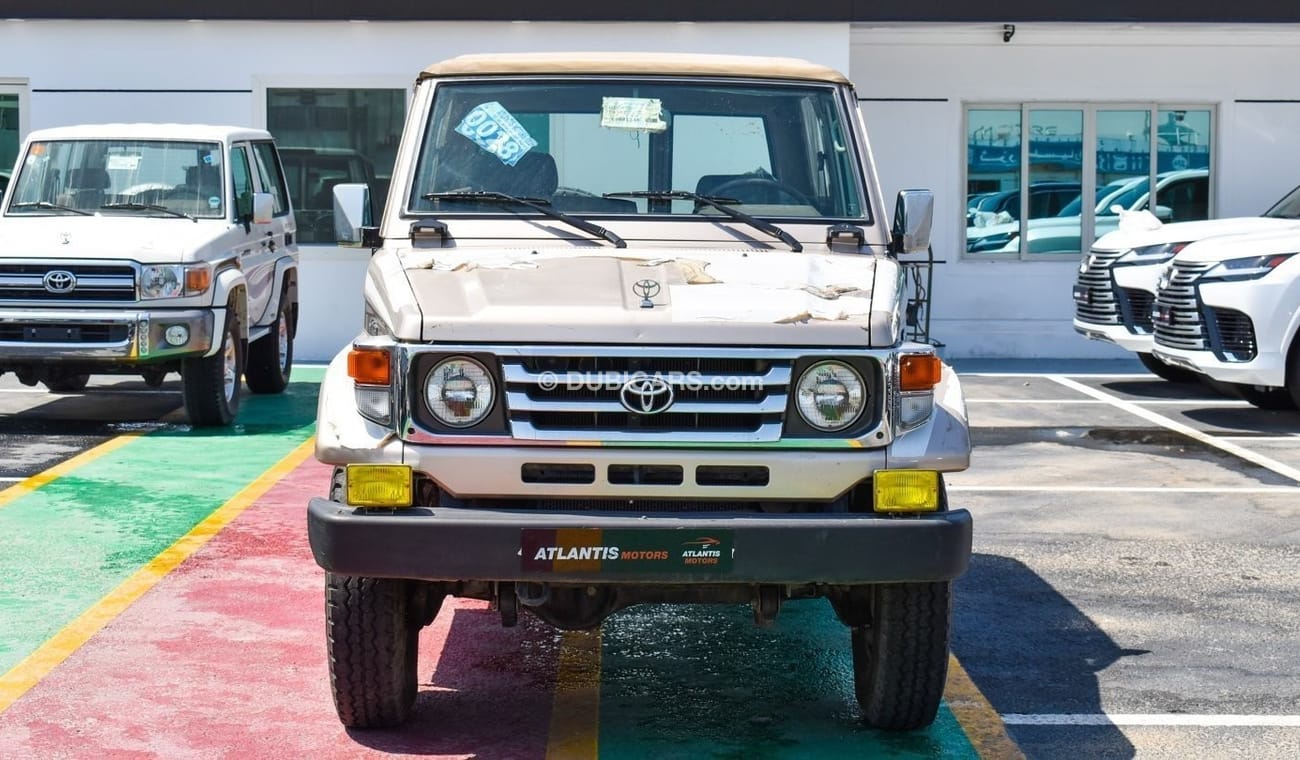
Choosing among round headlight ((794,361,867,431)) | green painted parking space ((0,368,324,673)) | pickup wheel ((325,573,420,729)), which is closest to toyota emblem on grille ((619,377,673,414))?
round headlight ((794,361,867,431))

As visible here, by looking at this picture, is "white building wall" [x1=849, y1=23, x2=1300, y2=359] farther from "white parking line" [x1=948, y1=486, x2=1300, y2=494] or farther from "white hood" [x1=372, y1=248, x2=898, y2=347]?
"white hood" [x1=372, y1=248, x2=898, y2=347]

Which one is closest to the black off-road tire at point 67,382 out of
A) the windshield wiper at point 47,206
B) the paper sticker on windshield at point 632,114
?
the windshield wiper at point 47,206

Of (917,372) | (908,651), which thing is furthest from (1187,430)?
(917,372)

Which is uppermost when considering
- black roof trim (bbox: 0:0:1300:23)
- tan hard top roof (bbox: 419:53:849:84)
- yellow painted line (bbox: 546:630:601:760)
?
black roof trim (bbox: 0:0:1300:23)

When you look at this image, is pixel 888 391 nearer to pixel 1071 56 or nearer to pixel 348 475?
pixel 348 475

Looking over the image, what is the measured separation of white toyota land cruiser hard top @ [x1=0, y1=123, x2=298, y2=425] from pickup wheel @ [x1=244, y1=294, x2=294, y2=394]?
1.73 feet

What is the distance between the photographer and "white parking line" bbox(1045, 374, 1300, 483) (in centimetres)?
1095

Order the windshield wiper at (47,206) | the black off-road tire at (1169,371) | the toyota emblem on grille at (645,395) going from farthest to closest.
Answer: the black off-road tire at (1169,371) → the windshield wiper at (47,206) → the toyota emblem on grille at (645,395)

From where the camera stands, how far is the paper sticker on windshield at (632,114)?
20.5 feet

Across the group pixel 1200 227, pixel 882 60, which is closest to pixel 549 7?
pixel 882 60

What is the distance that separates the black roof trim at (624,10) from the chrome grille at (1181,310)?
13.1ft

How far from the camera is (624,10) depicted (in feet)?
54.0

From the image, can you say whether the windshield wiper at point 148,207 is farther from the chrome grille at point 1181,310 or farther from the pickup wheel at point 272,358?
the chrome grille at point 1181,310

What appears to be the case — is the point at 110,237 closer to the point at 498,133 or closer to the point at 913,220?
the point at 498,133
